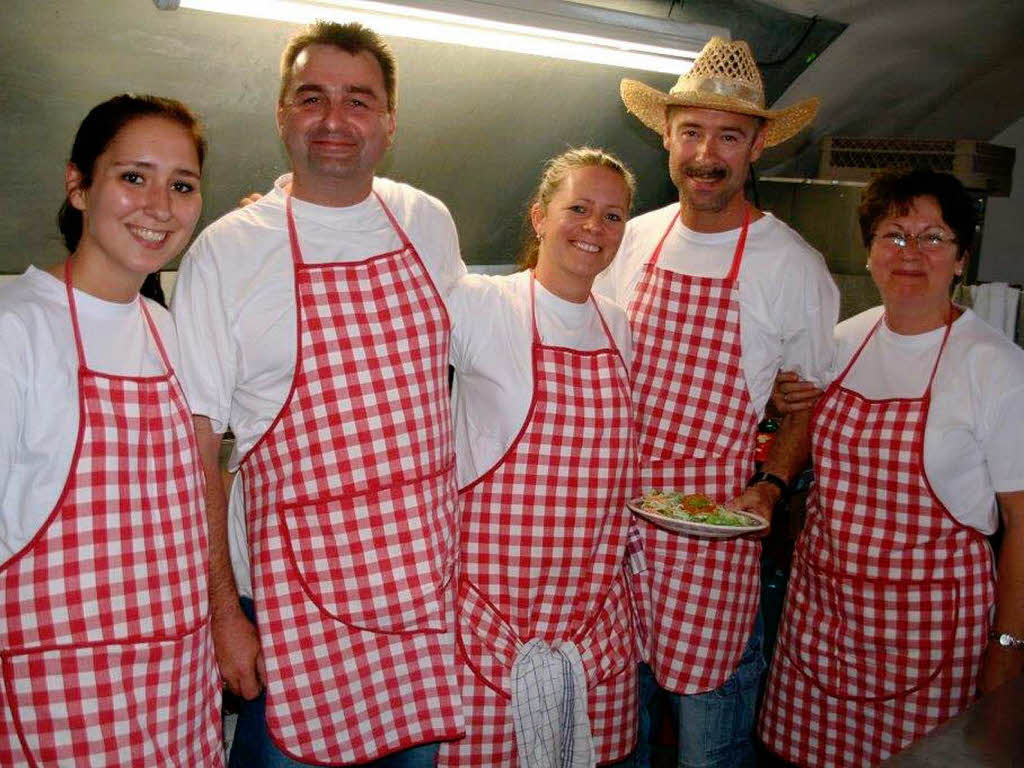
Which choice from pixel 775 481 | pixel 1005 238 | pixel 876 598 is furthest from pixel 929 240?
pixel 1005 238

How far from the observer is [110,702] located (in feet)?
5.34

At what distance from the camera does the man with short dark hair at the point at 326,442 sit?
196cm

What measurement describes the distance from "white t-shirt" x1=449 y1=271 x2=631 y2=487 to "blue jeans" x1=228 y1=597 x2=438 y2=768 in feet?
1.90

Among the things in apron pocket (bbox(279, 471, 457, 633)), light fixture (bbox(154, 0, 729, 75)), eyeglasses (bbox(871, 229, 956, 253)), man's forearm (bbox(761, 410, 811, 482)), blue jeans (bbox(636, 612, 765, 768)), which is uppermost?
light fixture (bbox(154, 0, 729, 75))

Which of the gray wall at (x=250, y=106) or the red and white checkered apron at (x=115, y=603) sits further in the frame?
the gray wall at (x=250, y=106)

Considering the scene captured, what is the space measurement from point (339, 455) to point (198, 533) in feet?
0.99

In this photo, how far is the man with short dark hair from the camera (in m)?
1.96

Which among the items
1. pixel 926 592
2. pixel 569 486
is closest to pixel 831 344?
pixel 926 592

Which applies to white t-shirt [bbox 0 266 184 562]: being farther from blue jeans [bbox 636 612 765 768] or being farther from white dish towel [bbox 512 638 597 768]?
blue jeans [bbox 636 612 765 768]

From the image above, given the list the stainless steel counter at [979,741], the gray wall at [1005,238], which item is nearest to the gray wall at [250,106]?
A: the stainless steel counter at [979,741]

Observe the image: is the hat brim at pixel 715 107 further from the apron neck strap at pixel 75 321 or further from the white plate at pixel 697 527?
the apron neck strap at pixel 75 321

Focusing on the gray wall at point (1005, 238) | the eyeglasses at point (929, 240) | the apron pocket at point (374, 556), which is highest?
the gray wall at point (1005, 238)

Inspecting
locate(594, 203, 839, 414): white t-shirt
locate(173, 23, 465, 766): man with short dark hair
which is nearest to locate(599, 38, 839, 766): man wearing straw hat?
locate(594, 203, 839, 414): white t-shirt

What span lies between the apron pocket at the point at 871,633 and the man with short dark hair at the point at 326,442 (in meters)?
0.95
